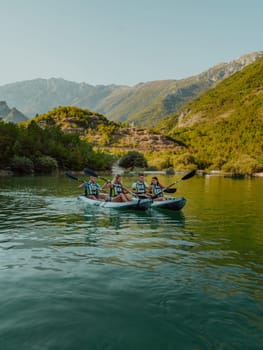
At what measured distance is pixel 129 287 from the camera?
6898mm

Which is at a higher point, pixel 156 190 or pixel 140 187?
pixel 140 187

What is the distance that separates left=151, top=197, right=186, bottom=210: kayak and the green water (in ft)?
13.4

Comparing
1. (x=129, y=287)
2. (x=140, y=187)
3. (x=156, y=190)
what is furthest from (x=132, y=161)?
(x=129, y=287)

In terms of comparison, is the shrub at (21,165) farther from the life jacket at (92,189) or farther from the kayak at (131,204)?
the kayak at (131,204)

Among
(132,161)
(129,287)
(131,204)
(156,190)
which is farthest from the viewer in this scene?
(132,161)

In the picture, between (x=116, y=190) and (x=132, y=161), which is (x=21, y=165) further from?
(x=132, y=161)

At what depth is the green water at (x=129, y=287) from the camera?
4977 mm

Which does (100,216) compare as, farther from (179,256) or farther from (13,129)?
(13,129)

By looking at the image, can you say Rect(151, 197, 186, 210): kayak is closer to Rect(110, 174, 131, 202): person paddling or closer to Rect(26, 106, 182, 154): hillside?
Rect(110, 174, 131, 202): person paddling

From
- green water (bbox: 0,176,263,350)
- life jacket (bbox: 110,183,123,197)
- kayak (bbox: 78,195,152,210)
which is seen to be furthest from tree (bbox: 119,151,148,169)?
green water (bbox: 0,176,263,350)

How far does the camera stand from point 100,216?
54.5 ft

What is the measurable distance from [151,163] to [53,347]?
104363 millimetres

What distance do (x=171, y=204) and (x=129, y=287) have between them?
37.1 feet

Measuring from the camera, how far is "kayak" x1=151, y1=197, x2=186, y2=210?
58.5ft
